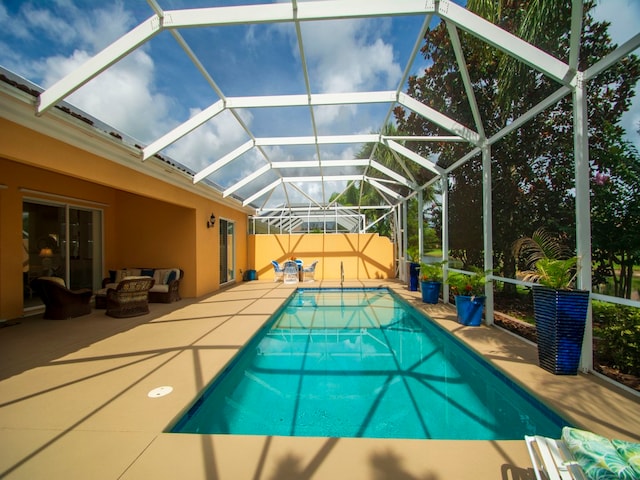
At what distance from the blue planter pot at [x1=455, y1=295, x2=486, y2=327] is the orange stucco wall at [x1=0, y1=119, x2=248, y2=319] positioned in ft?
22.0

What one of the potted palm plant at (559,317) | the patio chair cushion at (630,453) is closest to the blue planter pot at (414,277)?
the potted palm plant at (559,317)

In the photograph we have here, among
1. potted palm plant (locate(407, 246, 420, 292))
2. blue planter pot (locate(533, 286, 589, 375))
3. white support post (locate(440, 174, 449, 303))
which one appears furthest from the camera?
potted palm plant (locate(407, 246, 420, 292))

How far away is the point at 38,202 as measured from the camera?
6.86 m

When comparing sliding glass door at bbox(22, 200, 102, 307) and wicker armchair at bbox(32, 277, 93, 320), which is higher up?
sliding glass door at bbox(22, 200, 102, 307)

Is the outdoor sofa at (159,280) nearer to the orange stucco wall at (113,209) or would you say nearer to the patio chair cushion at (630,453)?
the orange stucco wall at (113,209)

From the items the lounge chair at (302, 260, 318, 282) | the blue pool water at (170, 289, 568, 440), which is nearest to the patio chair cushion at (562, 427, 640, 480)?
the blue pool water at (170, 289, 568, 440)

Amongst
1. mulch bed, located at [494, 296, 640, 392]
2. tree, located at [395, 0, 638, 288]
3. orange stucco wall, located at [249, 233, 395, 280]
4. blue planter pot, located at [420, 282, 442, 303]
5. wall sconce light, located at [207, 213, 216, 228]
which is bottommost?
mulch bed, located at [494, 296, 640, 392]

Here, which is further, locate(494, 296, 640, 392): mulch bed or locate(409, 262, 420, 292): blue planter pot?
locate(409, 262, 420, 292): blue planter pot

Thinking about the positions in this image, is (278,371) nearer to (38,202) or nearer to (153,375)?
(153,375)

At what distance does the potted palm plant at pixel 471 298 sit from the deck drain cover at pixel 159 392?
15.9ft

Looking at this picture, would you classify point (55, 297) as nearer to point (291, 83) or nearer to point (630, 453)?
point (291, 83)

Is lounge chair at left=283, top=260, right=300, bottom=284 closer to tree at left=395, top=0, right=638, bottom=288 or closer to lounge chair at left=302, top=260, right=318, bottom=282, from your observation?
lounge chair at left=302, top=260, right=318, bottom=282

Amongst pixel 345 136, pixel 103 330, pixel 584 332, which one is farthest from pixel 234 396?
pixel 345 136

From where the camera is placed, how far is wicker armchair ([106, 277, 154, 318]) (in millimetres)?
6355
